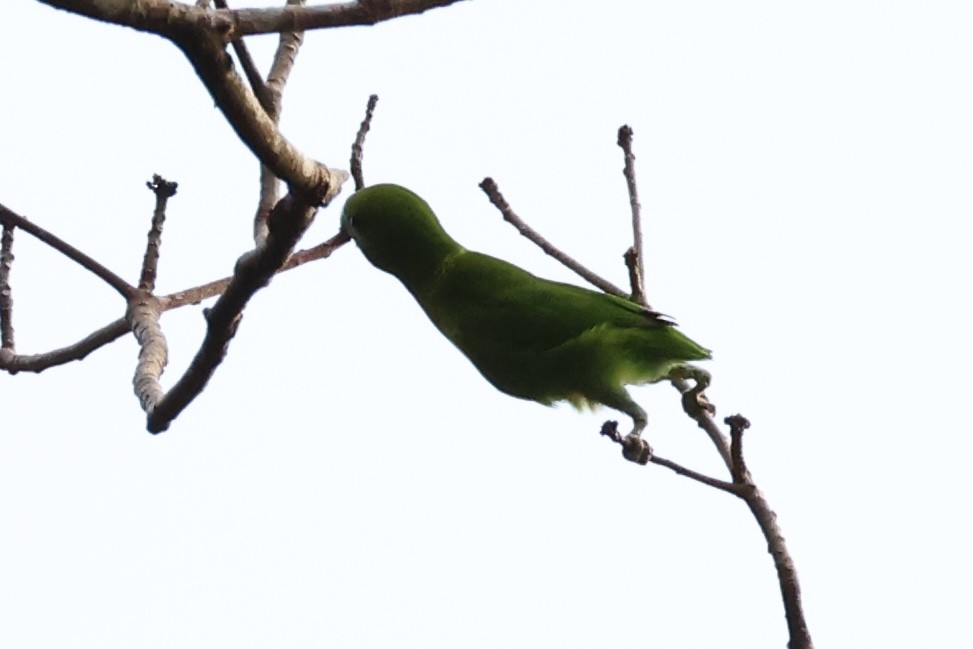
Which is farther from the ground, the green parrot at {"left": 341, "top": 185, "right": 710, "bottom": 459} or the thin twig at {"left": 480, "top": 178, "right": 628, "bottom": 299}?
the thin twig at {"left": 480, "top": 178, "right": 628, "bottom": 299}

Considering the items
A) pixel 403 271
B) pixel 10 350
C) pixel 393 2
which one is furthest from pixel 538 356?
pixel 10 350

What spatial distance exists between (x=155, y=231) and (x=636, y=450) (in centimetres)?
198

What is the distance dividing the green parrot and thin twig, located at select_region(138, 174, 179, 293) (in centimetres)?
91

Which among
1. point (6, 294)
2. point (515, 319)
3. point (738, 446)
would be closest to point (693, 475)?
point (738, 446)

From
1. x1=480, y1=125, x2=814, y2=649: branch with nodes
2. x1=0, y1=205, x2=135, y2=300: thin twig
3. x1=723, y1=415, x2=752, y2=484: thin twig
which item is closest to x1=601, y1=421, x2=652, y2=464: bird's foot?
x1=480, y1=125, x2=814, y2=649: branch with nodes

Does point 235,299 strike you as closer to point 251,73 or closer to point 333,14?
point 251,73

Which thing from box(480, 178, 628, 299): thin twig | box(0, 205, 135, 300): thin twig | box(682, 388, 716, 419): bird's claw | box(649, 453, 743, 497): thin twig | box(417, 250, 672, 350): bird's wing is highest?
box(480, 178, 628, 299): thin twig

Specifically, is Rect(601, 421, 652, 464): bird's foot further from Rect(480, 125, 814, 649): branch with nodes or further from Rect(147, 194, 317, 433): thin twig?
Rect(147, 194, 317, 433): thin twig

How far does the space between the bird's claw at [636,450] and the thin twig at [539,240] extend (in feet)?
2.81

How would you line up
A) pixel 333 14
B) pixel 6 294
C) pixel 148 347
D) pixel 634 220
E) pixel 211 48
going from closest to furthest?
pixel 211 48, pixel 333 14, pixel 148 347, pixel 634 220, pixel 6 294

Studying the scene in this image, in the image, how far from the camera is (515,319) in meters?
3.71

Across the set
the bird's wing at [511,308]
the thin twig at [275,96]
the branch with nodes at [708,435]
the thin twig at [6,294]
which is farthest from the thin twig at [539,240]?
the thin twig at [6,294]

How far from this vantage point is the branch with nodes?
11.1 feet

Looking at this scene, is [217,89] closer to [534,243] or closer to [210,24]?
[210,24]
